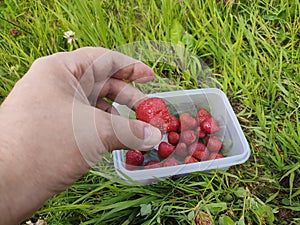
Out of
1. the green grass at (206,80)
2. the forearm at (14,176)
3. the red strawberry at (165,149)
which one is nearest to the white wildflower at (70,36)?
the green grass at (206,80)

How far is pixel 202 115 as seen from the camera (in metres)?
1.79

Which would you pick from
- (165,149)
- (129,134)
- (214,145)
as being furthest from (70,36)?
(129,134)

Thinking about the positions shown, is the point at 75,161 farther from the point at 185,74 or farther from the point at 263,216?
the point at 185,74

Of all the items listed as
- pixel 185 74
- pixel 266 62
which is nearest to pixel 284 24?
pixel 266 62

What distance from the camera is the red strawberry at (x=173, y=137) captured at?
1713 millimetres

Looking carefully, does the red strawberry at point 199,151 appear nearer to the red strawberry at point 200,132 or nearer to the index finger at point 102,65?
the red strawberry at point 200,132

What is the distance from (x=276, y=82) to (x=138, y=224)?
33.4 inches

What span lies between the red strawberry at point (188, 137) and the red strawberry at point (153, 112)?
13 centimetres

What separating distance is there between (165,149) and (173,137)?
0.07 m

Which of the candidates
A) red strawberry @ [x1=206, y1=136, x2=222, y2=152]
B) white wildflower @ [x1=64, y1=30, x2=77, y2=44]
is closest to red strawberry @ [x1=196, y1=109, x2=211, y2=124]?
red strawberry @ [x1=206, y1=136, x2=222, y2=152]

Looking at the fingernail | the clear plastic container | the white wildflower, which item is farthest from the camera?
the white wildflower

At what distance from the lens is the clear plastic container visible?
1537mm

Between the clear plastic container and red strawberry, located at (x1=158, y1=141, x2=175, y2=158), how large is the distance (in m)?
0.07

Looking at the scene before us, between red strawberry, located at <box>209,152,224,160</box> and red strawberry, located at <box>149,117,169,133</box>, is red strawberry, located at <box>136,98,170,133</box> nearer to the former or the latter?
red strawberry, located at <box>149,117,169,133</box>
